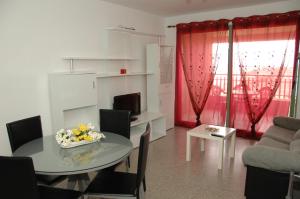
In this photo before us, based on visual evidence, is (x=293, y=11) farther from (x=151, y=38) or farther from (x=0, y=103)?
(x=0, y=103)

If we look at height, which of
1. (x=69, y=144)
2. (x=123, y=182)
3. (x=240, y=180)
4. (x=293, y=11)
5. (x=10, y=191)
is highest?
(x=293, y=11)

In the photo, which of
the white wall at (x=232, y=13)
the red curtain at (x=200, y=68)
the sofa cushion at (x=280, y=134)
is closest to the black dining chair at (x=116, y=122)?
the sofa cushion at (x=280, y=134)

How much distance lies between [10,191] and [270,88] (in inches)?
172

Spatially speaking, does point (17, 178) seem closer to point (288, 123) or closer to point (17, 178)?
point (17, 178)

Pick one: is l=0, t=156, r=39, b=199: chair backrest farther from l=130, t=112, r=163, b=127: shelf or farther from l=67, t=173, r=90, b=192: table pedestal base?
l=130, t=112, r=163, b=127: shelf

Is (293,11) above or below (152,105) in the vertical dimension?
above

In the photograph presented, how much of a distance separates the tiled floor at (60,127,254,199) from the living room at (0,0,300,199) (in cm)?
1

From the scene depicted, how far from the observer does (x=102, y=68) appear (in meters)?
4.15

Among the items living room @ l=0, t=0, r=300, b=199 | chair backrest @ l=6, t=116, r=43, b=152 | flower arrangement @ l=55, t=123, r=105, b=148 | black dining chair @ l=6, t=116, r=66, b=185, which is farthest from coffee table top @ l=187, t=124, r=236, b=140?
chair backrest @ l=6, t=116, r=43, b=152

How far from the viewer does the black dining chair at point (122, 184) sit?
2.00m

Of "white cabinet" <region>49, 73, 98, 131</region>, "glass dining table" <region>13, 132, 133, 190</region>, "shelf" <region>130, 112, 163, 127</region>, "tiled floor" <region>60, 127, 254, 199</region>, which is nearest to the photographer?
"glass dining table" <region>13, 132, 133, 190</region>

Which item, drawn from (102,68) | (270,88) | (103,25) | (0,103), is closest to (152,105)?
(102,68)

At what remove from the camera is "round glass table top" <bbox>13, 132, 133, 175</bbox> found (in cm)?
180

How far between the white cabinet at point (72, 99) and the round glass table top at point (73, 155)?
2.69 ft
